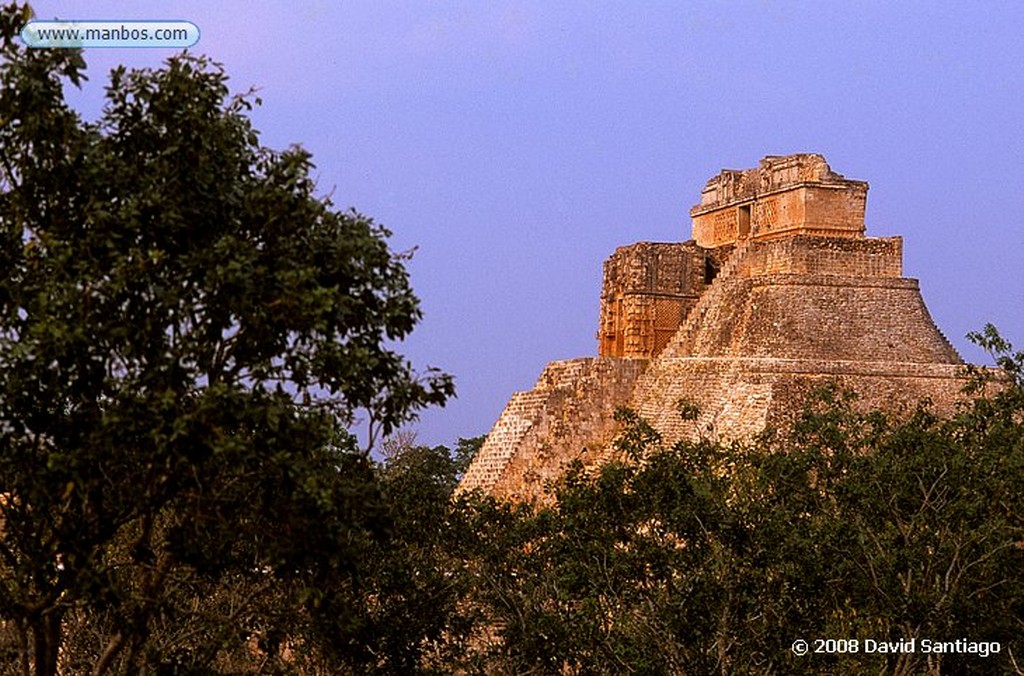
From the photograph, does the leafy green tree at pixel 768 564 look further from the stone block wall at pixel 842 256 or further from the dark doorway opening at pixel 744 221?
the dark doorway opening at pixel 744 221

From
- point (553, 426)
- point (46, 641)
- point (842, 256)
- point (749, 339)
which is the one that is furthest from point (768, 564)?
point (842, 256)

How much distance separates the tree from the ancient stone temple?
17.2 metres

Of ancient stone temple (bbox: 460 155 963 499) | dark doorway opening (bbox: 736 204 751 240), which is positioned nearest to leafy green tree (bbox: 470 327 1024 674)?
ancient stone temple (bbox: 460 155 963 499)

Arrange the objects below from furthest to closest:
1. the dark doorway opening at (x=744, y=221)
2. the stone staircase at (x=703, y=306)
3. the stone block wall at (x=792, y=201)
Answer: the dark doorway opening at (x=744, y=221), the stone block wall at (x=792, y=201), the stone staircase at (x=703, y=306)

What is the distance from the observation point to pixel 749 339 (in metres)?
32.1

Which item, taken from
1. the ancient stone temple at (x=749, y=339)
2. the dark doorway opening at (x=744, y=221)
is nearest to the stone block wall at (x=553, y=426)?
the ancient stone temple at (x=749, y=339)

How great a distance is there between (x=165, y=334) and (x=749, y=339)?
2174 cm

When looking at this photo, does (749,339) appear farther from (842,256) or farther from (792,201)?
(792,201)

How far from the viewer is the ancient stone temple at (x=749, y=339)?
30516 millimetres

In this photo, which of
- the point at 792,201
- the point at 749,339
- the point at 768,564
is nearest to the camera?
the point at 768,564

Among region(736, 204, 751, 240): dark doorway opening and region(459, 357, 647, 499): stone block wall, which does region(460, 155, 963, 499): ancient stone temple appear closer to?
region(459, 357, 647, 499): stone block wall

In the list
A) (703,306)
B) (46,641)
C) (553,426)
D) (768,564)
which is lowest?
(46,641)

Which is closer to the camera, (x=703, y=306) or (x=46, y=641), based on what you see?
(x=46, y=641)

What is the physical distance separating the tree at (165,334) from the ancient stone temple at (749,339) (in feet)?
56.5
